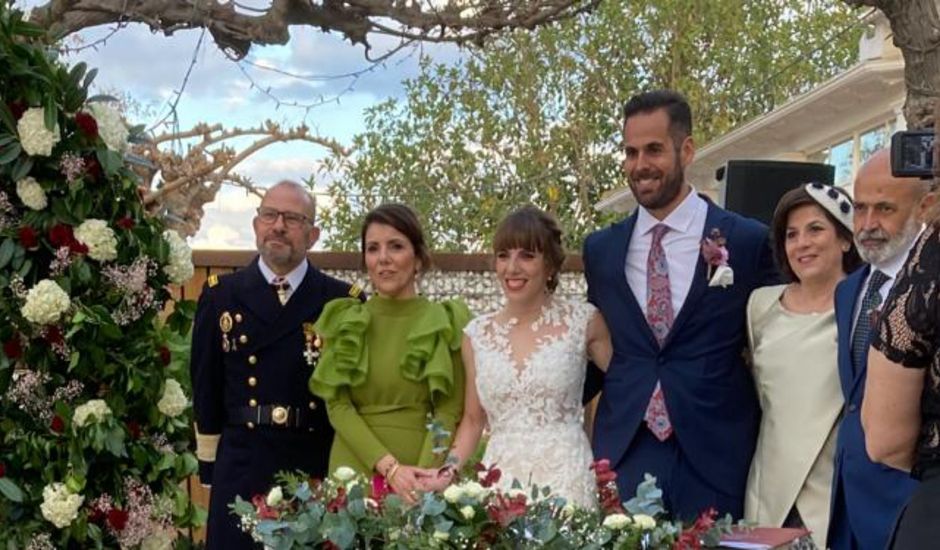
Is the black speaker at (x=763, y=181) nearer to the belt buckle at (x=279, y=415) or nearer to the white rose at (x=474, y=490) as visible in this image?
the belt buckle at (x=279, y=415)

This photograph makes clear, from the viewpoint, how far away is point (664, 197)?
390 cm

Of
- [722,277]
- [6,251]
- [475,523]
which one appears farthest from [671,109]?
[6,251]

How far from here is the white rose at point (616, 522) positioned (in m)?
3.18

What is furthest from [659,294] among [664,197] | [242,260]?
[242,260]

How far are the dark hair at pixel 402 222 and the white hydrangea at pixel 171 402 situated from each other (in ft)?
3.07

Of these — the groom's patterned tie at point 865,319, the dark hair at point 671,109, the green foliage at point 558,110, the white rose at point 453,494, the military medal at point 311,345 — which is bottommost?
the white rose at point 453,494

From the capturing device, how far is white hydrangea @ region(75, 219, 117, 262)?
4469 mm

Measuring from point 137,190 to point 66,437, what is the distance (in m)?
0.92

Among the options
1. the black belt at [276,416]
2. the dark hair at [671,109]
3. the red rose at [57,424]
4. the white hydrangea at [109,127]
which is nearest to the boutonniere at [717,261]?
the dark hair at [671,109]

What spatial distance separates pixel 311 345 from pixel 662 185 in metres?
1.42

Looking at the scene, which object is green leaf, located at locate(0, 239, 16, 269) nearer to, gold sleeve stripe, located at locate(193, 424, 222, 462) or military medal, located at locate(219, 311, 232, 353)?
military medal, located at locate(219, 311, 232, 353)

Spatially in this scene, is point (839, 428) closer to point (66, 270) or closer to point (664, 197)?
point (664, 197)

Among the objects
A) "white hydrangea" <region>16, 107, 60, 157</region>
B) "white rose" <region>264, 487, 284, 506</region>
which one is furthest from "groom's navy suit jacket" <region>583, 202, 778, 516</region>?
"white hydrangea" <region>16, 107, 60, 157</region>

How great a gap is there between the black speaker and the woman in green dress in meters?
3.49
